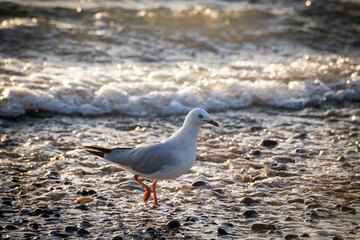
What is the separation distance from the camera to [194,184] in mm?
6137

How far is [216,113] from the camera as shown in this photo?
9.33 meters

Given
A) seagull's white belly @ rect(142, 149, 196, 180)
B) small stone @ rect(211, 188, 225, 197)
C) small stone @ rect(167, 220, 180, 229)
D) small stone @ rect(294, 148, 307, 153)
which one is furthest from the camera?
small stone @ rect(294, 148, 307, 153)

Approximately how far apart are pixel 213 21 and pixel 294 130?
7817 millimetres

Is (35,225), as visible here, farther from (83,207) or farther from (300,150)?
→ (300,150)

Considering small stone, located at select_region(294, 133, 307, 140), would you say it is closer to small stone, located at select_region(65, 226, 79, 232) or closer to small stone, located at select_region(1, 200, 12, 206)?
small stone, located at select_region(65, 226, 79, 232)

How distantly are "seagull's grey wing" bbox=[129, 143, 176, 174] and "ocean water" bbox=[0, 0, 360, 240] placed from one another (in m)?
0.49

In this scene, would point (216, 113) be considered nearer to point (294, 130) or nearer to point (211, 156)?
point (294, 130)

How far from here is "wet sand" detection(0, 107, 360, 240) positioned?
502 centimetres

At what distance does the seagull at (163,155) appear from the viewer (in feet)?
17.9

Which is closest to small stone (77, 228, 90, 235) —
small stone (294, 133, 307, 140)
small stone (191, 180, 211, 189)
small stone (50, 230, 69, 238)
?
small stone (50, 230, 69, 238)

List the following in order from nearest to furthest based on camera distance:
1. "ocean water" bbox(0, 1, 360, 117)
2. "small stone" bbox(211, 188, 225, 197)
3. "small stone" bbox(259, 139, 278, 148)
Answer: "small stone" bbox(211, 188, 225, 197), "small stone" bbox(259, 139, 278, 148), "ocean water" bbox(0, 1, 360, 117)

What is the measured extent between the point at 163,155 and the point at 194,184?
85 cm

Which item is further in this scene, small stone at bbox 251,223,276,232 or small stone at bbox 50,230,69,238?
small stone at bbox 251,223,276,232

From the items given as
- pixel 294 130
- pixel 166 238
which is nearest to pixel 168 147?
pixel 166 238
